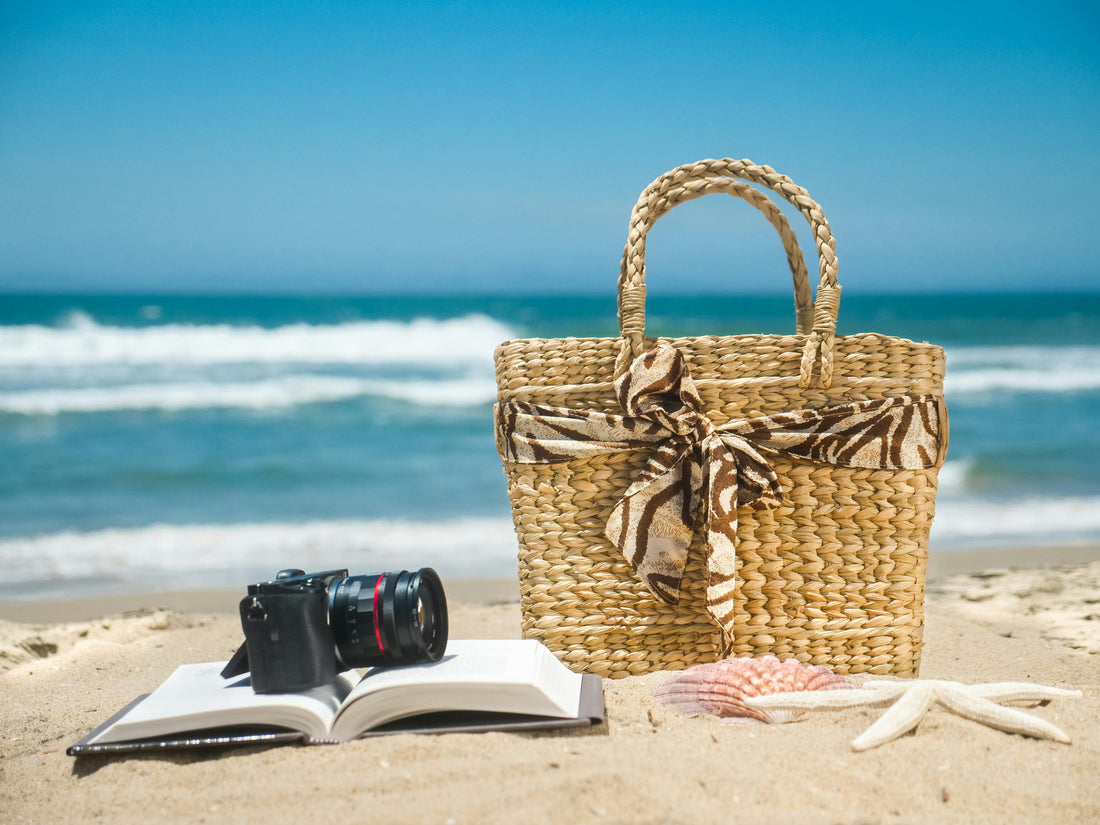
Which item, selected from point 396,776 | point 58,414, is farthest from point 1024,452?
point 58,414

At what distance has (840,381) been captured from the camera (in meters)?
1.98

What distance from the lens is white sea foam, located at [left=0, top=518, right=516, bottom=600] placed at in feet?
11.7

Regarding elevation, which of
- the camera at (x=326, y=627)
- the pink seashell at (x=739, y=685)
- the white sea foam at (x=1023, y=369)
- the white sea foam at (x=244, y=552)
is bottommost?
the white sea foam at (x=244, y=552)

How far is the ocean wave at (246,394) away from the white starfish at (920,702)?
6638mm

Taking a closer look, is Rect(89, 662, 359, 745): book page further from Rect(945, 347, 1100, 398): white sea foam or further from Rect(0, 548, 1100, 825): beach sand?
Rect(945, 347, 1100, 398): white sea foam

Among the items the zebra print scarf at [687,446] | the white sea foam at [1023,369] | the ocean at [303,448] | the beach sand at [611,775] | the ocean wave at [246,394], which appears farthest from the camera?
the white sea foam at [1023,369]

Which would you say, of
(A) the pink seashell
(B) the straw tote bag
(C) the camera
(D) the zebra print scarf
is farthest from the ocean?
(C) the camera

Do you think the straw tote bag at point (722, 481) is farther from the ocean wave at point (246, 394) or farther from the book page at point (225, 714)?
the ocean wave at point (246, 394)

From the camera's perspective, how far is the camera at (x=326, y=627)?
148cm

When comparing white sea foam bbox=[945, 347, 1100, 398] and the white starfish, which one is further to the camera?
white sea foam bbox=[945, 347, 1100, 398]

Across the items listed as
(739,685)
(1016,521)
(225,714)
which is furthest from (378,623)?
(1016,521)

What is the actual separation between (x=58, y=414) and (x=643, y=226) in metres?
6.77

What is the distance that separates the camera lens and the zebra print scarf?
0.53 meters

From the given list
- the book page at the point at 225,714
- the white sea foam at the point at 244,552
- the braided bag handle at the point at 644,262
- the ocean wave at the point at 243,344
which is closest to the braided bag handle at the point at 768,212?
the braided bag handle at the point at 644,262
